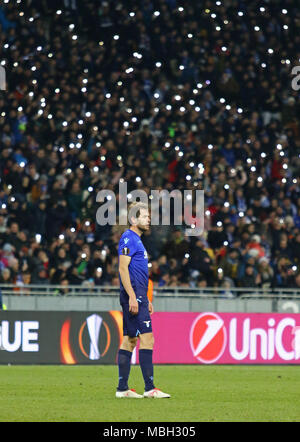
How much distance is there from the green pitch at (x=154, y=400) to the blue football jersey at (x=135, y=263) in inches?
44.1

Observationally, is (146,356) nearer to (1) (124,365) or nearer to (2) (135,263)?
(1) (124,365)

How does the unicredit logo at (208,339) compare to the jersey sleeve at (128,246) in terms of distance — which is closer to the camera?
the jersey sleeve at (128,246)

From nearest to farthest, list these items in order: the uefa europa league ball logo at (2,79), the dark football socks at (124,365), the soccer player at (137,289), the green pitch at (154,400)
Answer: the green pitch at (154,400), the soccer player at (137,289), the dark football socks at (124,365), the uefa europa league ball logo at (2,79)

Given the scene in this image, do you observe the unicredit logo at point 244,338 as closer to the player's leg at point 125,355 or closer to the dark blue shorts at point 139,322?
the player's leg at point 125,355

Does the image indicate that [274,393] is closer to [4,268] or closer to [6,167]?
[4,268]

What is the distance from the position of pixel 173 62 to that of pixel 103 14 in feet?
7.59

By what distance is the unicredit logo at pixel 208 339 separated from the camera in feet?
68.0

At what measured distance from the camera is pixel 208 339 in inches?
818

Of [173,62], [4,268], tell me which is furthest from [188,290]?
[173,62]

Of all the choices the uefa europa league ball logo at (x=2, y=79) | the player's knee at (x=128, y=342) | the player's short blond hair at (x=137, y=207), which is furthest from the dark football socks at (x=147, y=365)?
the uefa europa league ball logo at (x=2, y=79)

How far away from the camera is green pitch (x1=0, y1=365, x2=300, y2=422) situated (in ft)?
32.7

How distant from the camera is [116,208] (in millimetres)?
24328

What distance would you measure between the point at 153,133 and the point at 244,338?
745 cm

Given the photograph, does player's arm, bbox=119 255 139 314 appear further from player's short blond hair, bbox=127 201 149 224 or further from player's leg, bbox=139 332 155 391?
player's short blond hair, bbox=127 201 149 224
